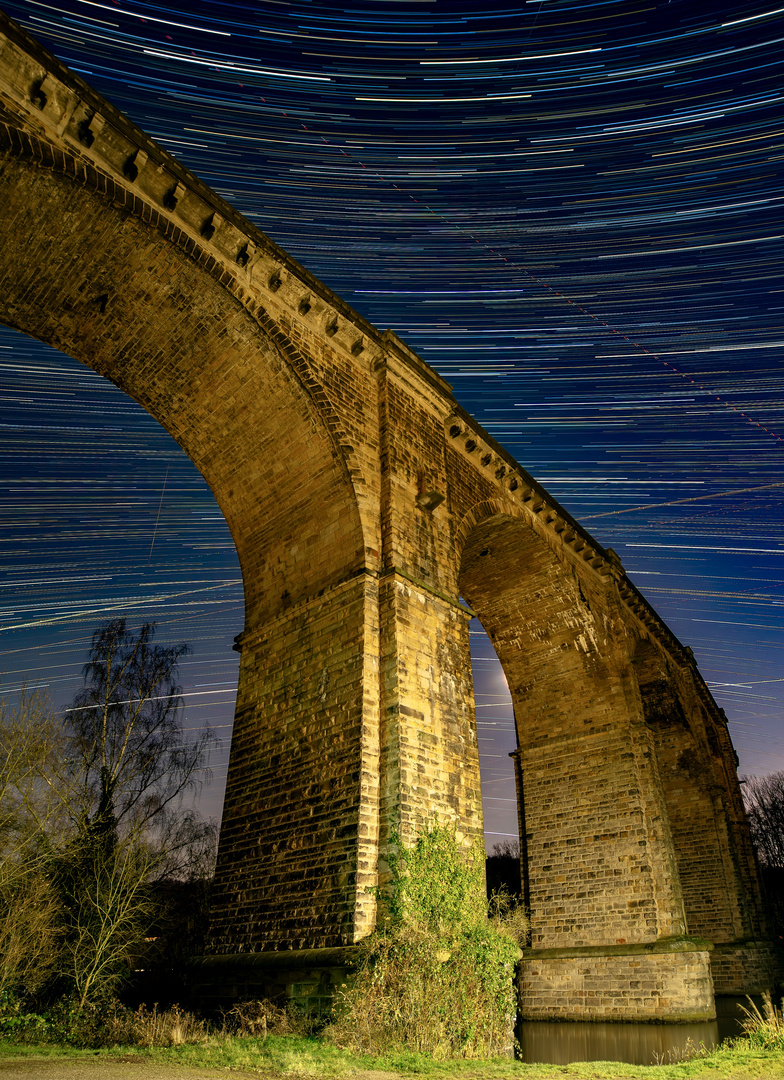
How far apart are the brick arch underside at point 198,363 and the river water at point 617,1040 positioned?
713 cm

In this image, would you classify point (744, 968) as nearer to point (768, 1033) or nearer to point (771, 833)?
point (768, 1033)

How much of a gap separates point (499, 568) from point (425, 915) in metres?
9.64

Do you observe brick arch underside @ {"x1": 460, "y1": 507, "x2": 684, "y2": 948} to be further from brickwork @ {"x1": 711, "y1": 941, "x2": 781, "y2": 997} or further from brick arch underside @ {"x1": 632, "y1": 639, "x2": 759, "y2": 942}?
brickwork @ {"x1": 711, "y1": 941, "x2": 781, "y2": 997}

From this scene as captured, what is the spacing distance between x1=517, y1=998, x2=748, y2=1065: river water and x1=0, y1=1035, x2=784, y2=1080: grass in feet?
6.03

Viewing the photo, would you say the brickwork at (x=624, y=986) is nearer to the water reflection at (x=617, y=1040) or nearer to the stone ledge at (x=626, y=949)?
the stone ledge at (x=626, y=949)

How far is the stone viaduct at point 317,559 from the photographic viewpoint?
7383 mm

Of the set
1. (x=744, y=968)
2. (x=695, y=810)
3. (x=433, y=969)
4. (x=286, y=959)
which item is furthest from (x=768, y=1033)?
(x=695, y=810)

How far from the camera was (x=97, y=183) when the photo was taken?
761 cm

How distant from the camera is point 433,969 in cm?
642

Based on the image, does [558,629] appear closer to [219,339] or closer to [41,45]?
[219,339]

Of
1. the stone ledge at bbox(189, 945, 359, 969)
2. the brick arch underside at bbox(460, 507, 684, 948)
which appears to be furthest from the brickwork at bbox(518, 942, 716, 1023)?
the stone ledge at bbox(189, 945, 359, 969)

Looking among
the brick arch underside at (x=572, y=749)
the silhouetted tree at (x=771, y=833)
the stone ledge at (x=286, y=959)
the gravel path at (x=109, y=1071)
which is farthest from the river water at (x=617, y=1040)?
the silhouetted tree at (x=771, y=833)

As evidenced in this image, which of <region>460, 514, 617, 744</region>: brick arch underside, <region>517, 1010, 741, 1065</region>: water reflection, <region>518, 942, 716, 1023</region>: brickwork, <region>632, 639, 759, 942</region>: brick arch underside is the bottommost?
<region>517, 1010, 741, 1065</region>: water reflection

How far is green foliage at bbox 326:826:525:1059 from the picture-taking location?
6.02m
